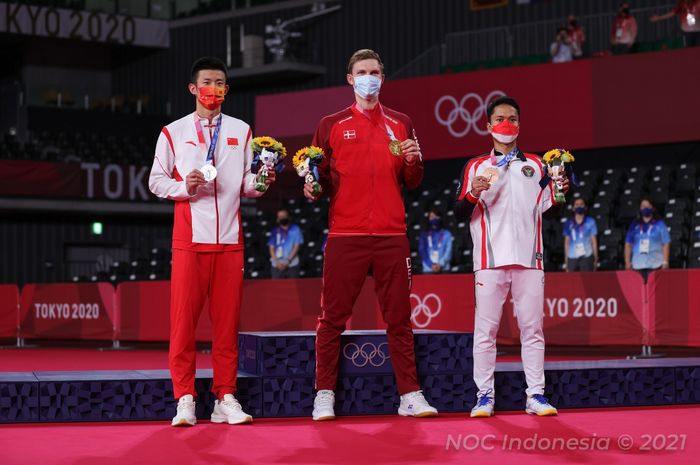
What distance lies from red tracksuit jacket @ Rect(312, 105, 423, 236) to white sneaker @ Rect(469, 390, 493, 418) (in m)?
1.25

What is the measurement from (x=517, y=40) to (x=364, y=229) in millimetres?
18034

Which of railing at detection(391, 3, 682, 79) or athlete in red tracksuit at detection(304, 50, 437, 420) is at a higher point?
railing at detection(391, 3, 682, 79)

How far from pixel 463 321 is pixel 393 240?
7.01 metres

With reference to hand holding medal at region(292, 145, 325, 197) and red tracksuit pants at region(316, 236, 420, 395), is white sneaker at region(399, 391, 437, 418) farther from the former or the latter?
hand holding medal at region(292, 145, 325, 197)

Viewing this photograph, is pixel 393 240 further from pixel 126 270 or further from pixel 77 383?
pixel 126 270

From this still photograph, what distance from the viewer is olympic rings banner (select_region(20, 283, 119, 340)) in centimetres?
1741

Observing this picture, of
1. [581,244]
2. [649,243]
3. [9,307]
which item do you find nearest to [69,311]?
[9,307]

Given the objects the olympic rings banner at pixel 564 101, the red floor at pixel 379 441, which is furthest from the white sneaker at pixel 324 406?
the olympic rings banner at pixel 564 101

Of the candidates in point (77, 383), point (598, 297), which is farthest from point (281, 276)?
point (77, 383)

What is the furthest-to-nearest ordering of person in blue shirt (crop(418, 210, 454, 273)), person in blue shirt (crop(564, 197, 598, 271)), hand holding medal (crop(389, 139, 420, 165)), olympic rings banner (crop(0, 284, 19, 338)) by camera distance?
olympic rings banner (crop(0, 284, 19, 338)), person in blue shirt (crop(418, 210, 454, 273)), person in blue shirt (crop(564, 197, 598, 271)), hand holding medal (crop(389, 139, 420, 165))

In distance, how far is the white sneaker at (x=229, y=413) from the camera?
22.2 feet

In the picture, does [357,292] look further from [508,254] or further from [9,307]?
[9,307]

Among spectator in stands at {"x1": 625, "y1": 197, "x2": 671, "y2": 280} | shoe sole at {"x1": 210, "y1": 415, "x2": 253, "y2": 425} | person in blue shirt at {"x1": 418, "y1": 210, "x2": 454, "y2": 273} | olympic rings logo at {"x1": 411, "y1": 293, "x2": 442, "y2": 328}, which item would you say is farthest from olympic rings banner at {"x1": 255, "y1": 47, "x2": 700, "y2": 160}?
shoe sole at {"x1": 210, "y1": 415, "x2": 253, "y2": 425}

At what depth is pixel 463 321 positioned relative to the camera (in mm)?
13836
